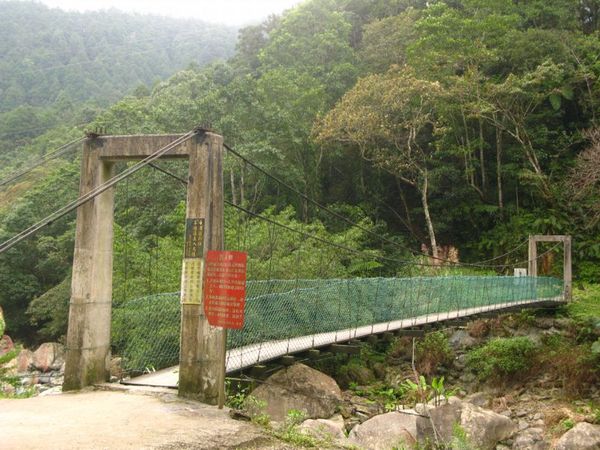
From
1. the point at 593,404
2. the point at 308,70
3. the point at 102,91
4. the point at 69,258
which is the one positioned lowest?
the point at 593,404

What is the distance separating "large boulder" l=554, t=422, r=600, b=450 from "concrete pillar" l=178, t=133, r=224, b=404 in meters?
4.71

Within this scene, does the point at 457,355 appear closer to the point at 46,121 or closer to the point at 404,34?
the point at 404,34

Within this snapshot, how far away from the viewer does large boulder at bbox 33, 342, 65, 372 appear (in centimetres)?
1348

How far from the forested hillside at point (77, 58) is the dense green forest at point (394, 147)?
1165cm

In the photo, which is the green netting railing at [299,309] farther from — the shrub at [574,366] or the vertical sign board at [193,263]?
the shrub at [574,366]

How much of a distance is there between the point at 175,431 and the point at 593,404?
7437mm

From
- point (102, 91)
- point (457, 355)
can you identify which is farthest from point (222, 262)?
point (102, 91)

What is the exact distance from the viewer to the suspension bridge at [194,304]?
4.37 meters

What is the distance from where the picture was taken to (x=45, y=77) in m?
35.8

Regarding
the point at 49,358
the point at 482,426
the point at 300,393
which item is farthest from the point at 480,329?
the point at 49,358

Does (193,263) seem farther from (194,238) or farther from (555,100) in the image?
(555,100)

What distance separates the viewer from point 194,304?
4.37 metres

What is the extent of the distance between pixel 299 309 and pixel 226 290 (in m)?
2.26

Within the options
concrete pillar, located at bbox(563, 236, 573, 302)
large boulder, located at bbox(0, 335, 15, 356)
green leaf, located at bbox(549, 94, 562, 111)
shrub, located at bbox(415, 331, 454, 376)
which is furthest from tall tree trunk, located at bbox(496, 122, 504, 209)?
large boulder, located at bbox(0, 335, 15, 356)
